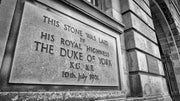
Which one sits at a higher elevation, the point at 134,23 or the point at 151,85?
the point at 134,23

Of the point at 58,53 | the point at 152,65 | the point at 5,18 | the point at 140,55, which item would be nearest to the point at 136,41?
the point at 140,55

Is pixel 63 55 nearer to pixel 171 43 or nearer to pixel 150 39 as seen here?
pixel 150 39

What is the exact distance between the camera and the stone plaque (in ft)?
3.48

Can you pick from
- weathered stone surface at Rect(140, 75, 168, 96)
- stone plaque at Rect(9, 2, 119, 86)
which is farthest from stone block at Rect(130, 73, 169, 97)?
stone plaque at Rect(9, 2, 119, 86)

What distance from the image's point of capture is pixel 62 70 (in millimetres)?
1252

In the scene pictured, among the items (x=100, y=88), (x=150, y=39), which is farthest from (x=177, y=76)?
(x=100, y=88)

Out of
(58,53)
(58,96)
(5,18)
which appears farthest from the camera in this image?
(58,53)

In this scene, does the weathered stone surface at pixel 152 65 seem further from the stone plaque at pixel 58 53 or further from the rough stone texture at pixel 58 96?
the rough stone texture at pixel 58 96

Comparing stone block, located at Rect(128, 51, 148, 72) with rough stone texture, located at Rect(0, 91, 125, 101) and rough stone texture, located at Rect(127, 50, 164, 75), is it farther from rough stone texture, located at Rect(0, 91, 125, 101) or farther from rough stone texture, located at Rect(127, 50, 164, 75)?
rough stone texture, located at Rect(0, 91, 125, 101)

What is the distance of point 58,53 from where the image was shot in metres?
1.28

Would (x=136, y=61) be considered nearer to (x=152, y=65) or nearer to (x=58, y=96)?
(x=152, y=65)

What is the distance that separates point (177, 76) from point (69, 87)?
5497mm

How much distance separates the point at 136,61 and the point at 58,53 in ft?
5.16

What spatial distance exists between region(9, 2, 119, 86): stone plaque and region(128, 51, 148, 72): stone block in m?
0.59
